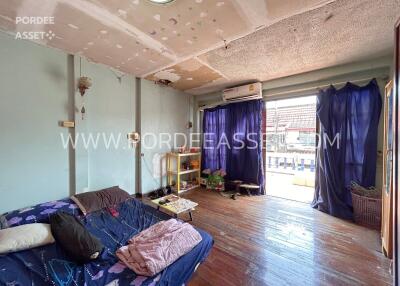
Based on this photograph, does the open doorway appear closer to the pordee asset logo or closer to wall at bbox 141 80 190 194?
wall at bbox 141 80 190 194

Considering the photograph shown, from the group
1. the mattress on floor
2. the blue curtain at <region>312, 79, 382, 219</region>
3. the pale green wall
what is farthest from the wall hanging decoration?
the blue curtain at <region>312, 79, 382, 219</region>

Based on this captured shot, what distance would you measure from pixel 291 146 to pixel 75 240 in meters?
4.84

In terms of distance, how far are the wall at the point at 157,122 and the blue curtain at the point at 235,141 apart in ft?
2.51

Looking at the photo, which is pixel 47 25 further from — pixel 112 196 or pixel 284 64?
pixel 284 64

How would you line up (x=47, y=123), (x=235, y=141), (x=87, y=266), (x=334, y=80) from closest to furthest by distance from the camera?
1. (x=87, y=266)
2. (x=47, y=123)
3. (x=334, y=80)
4. (x=235, y=141)

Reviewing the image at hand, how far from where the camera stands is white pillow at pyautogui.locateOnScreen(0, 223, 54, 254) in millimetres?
1409

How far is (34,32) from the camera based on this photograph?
6.48ft

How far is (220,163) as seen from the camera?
4281mm

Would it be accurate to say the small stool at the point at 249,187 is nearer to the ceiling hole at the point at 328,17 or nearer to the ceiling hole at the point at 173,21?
the ceiling hole at the point at 328,17

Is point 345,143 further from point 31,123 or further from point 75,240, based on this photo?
point 31,123

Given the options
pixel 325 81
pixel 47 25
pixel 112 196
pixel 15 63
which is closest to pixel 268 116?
pixel 325 81

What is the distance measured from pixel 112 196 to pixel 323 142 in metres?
3.38

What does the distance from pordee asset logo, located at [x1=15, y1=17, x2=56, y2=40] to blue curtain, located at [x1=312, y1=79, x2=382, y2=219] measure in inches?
148

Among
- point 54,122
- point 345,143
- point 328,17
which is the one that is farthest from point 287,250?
point 54,122
